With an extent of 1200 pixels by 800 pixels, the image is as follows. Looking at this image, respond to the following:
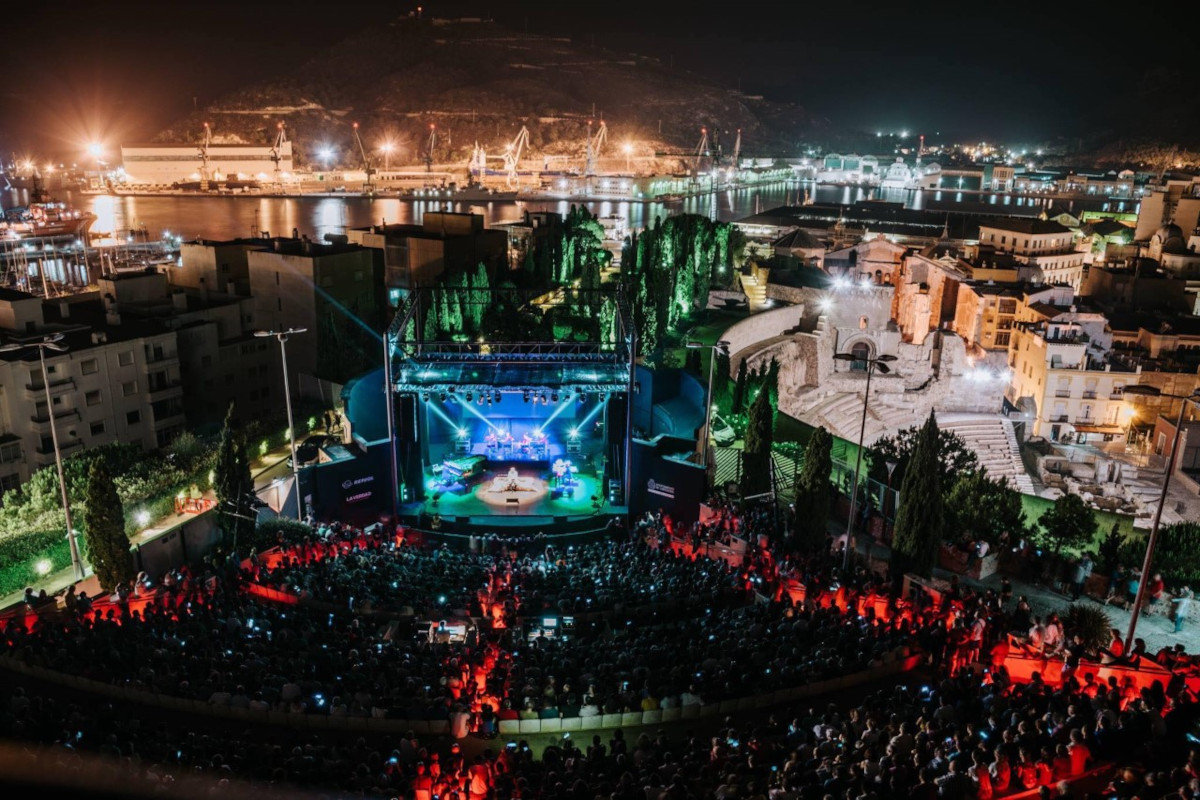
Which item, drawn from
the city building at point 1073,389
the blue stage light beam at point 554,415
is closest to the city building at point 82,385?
the blue stage light beam at point 554,415

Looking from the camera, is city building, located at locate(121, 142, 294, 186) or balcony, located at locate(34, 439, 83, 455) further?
city building, located at locate(121, 142, 294, 186)

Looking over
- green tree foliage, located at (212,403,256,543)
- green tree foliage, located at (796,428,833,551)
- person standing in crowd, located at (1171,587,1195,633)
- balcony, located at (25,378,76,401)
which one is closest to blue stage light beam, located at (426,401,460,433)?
green tree foliage, located at (212,403,256,543)

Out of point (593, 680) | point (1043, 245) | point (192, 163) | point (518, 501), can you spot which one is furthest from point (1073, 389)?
point (192, 163)

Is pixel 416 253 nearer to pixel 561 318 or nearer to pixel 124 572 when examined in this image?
pixel 561 318

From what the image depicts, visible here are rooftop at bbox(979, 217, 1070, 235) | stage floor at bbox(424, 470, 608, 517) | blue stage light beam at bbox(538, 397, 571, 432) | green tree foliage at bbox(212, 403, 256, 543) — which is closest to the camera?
green tree foliage at bbox(212, 403, 256, 543)

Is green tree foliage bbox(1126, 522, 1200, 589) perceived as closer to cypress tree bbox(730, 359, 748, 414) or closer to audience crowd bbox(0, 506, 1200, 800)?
audience crowd bbox(0, 506, 1200, 800)

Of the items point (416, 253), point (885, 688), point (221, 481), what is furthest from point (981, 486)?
point (416, 253)
